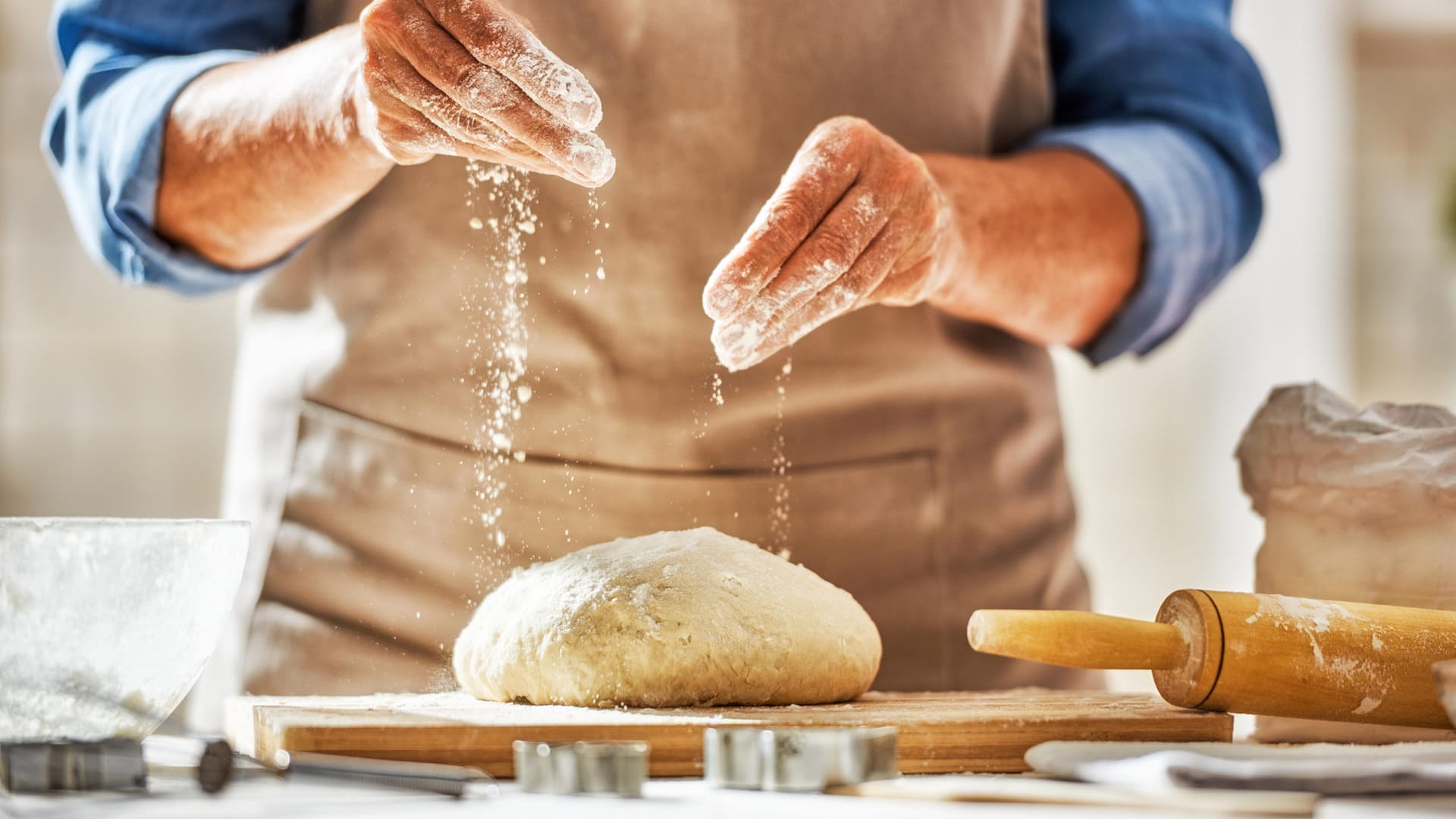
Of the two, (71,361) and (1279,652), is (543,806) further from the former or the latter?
(71,361)

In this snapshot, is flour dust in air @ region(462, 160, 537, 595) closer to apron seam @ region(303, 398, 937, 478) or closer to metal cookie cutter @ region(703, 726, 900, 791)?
apron seam @ region(303, 398, 937, 478)

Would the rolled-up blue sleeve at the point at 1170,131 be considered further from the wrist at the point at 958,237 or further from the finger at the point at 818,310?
the finger at the point at 818,310

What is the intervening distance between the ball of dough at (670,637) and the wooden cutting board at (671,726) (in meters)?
0.02

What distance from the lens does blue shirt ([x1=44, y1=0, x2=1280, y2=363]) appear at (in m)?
1.35

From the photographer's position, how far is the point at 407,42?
A: 97 centimetres

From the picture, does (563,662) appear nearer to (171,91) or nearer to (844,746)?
(844,746)

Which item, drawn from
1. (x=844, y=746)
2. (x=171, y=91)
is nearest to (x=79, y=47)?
(x=171, y=91)

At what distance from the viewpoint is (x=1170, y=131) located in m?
1.54

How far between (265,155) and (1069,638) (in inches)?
32.3

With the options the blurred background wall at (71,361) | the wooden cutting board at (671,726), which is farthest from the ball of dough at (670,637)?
the blurred background wall at (71,361)

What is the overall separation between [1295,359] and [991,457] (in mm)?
1365

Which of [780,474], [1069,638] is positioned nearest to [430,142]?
[780,474]

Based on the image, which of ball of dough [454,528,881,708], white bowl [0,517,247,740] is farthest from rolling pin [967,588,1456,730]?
white bowl [0,517,247,740]

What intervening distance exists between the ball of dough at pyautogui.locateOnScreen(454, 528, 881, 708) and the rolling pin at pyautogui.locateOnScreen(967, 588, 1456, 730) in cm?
16
